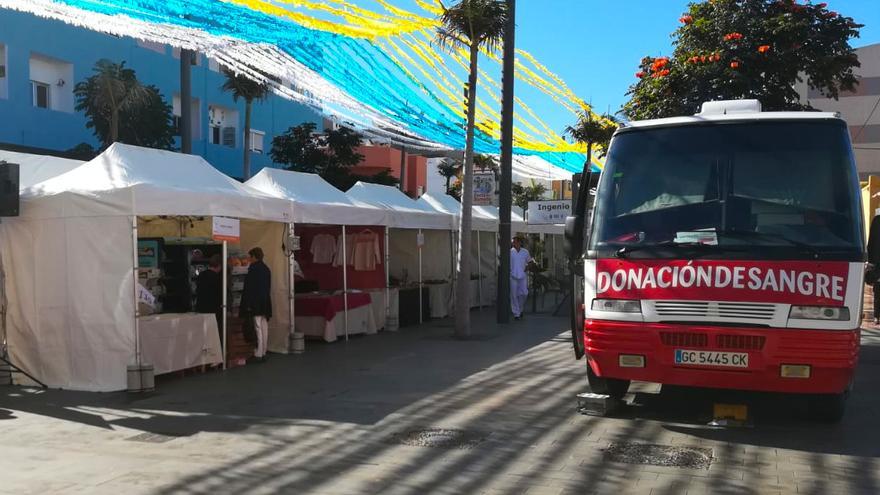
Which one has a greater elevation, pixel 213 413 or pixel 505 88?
Answer: pixel 505 88

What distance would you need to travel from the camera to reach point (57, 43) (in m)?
23.7

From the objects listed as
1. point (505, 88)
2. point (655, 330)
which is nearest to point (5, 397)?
point (655, 330)

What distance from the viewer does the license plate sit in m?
6.30

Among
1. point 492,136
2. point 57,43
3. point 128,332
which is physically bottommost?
point 128,332

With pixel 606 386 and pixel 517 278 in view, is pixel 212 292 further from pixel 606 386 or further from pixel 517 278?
pixel 517 278

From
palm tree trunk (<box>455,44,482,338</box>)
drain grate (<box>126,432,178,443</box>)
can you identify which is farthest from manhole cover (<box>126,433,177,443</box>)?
palm tree trunk (<box>455,44,482,338</box>)

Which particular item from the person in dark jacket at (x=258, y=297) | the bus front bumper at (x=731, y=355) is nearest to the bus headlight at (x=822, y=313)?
the bus front bumper at (x=731, y=355)

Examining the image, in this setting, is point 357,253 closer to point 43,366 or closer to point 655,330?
point 43,366

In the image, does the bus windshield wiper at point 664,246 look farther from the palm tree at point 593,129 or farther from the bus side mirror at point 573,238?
the palm tree at point 593,129

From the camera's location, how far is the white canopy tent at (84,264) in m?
9.35

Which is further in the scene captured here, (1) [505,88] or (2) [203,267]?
(1) [505,88]

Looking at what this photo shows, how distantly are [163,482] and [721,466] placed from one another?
421 centimetres

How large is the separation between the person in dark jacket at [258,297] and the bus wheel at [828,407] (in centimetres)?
771

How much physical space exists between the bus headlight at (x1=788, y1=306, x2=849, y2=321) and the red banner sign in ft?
0.14
